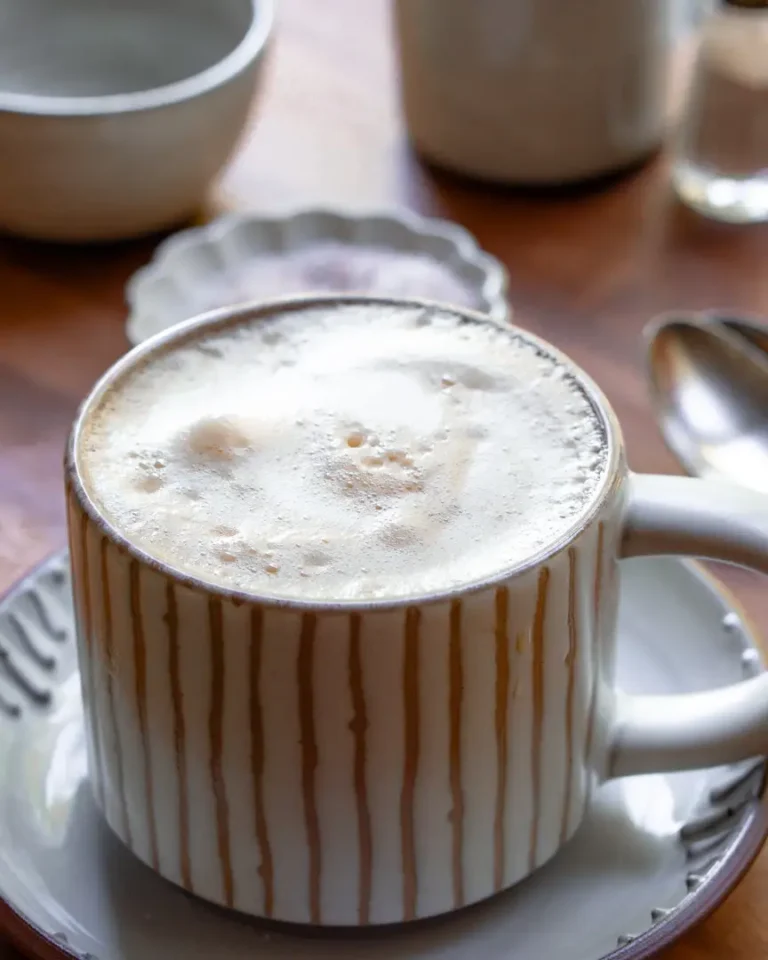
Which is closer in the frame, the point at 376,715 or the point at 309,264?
the point at 376,715

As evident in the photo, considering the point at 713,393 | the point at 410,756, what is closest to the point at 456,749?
the point at 410,756

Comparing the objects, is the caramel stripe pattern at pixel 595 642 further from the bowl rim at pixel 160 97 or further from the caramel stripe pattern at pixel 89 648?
the bowl rim at pixel 160 97

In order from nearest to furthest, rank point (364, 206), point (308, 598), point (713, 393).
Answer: point (308, 598) → point (713, 393) → point (364, 206)

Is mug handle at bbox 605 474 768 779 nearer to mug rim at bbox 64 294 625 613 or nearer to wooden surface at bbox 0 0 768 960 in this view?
mug rim at bbox 64 294 625 613

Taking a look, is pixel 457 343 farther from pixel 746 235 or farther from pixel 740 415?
pixel 746 235

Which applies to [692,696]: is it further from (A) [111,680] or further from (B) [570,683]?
(A) [111,680]

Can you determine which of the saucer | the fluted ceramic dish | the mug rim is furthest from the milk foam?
the fluted ceramic dish

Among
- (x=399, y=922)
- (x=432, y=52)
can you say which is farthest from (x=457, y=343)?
(x=432, y=52)
